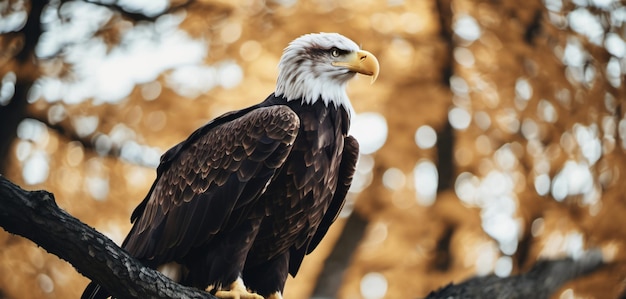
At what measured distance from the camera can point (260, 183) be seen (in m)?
3.66

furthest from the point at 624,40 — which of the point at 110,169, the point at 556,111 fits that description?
the point at 110,169

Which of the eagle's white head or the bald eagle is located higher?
the eagle's white head

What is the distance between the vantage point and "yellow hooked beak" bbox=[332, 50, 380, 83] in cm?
399

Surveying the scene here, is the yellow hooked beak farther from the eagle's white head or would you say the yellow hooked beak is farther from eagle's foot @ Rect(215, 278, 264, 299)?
eagle's foot @ Rect(215, 278, 264, 299)

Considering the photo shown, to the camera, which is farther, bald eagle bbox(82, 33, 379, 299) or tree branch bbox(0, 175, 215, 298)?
bald eagle bbox(82, 33, 379, 299)

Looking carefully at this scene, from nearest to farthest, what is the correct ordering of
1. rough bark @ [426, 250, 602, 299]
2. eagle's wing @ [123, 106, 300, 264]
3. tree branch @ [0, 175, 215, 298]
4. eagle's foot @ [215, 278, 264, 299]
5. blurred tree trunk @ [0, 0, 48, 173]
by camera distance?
tree branch @ [0, 175, 215, 298] → eagle's foot @ [215, 278, 264, 299] → eagle's wing @ [123, 106, 300, 264] → rough bark @ [426, 250, 602, 299] → blurred tree trunk @ [0, 0, 48, 173]

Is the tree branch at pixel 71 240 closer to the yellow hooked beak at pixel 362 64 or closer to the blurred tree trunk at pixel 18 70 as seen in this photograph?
the yellow hooked beak at pixel 362 64

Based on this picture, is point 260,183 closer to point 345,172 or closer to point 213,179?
point 213,179

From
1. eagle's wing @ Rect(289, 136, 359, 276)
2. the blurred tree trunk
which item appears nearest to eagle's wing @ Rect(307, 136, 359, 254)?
eagle's wing @ Rect(289, 136, 359, 276)

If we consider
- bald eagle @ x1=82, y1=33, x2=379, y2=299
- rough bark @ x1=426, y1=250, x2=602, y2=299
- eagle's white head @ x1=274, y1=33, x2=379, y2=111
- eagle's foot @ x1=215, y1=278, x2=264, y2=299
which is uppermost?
eagle's white head @ x1=274, y1=33, x2=379, y2=111

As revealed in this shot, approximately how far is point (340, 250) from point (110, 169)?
1950 millimetres

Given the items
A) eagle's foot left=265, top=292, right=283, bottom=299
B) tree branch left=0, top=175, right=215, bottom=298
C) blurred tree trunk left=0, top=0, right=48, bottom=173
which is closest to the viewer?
tree branch left=0, top=175, right=215, bottom=298

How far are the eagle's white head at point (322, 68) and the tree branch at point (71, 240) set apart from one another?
145 cm

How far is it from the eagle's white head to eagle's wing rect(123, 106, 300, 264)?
0.79 feet
